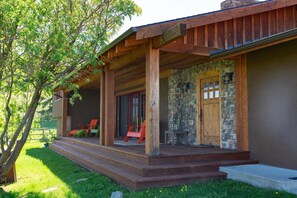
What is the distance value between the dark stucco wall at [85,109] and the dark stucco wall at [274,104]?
29.8 ft

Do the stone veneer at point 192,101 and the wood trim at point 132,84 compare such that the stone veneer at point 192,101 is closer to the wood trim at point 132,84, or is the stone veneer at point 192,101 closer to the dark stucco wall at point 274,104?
the wood trim at point 132,84

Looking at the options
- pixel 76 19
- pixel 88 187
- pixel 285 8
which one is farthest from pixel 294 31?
pixel 88 187

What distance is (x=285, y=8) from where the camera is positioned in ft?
24.9

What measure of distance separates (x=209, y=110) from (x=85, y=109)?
7901 millimetres

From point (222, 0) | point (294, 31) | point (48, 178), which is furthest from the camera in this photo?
point (222, 0)

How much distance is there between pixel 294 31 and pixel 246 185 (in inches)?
103

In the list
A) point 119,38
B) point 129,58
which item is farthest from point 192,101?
point 119,38

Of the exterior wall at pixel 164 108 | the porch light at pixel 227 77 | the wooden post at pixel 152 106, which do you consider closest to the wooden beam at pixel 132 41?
the wooden post at pixel 152 106

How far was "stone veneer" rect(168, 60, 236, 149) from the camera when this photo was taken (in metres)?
6.92

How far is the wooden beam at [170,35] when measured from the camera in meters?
4.81

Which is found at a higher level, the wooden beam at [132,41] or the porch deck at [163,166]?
the wooden beam at [132,41]

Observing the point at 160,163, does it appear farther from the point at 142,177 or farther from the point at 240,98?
the point at 240,98

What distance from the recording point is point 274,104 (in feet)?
19.4

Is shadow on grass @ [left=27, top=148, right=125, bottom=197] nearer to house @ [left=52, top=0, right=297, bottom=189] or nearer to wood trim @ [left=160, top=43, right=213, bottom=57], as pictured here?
house @ [left=52, top=0, right=297, bottom=189]
